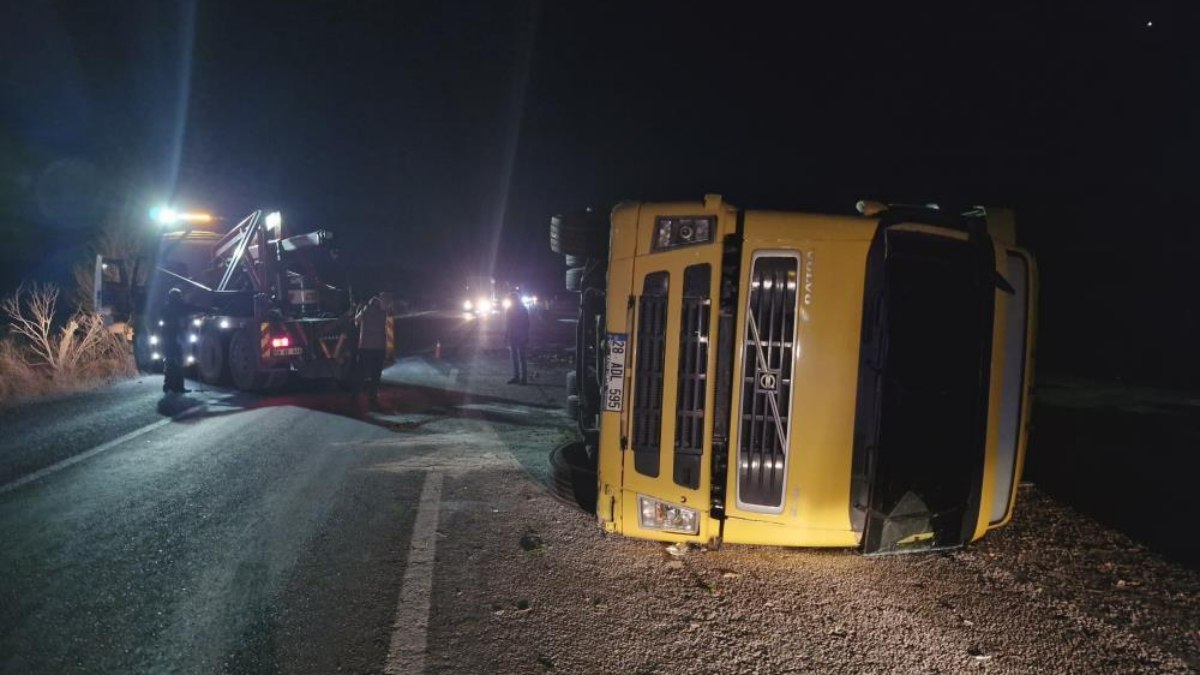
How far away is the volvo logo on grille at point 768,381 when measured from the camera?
3.59 meters

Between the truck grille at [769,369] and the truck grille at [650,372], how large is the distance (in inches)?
19.2

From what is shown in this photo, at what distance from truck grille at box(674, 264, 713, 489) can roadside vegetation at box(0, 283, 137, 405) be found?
1133cm

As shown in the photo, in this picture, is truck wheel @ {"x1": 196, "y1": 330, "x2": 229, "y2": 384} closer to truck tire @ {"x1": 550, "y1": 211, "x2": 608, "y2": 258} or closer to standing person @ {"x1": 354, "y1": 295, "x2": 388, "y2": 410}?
standing person @ {"x1": 354, "y1": 295, "x2": 388, "y2": 410}

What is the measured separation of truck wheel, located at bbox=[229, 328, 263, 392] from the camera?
1062 cm

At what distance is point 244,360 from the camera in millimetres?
10852

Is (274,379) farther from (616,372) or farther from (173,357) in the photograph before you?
(616,372)

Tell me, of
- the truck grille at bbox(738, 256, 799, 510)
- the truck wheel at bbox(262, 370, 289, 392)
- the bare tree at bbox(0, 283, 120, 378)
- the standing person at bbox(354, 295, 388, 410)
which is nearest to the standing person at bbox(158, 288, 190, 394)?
the truck wheel at bbox(262, 370, 289, 392)

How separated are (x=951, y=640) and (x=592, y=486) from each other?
258 cm

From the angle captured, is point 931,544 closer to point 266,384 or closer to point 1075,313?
point 266,384

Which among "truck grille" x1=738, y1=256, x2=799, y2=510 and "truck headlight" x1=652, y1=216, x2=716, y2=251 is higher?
"truck headlight" x1=652, y1=216, x2=716, y2=251

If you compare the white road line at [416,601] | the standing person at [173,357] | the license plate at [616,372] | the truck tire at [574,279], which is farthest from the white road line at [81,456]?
the license plate at [616,372]

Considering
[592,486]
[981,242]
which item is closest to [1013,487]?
[981,242]

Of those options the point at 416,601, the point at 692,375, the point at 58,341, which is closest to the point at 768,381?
the point at 692,375

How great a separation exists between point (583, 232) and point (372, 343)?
5695 millimetres
